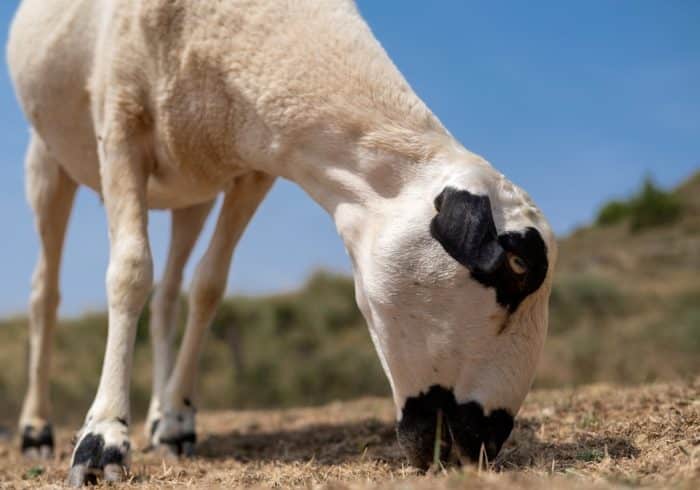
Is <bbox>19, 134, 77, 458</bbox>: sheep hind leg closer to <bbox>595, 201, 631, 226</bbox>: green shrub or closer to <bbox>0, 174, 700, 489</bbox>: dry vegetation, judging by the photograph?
<bbox>0, 174, 700, 489</bbox>: dry vegetation

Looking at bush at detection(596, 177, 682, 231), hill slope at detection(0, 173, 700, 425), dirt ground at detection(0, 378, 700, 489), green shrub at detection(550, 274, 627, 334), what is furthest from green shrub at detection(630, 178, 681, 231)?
dirt ground at detection(0, 378, 700, 489)

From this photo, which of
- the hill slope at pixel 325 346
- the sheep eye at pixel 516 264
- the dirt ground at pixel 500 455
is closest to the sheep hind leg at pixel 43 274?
the dirt ground at pixel 500 455

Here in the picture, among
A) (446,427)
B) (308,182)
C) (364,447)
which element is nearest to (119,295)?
(308,182)

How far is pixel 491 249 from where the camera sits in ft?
10.7

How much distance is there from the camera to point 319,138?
12.7 ft

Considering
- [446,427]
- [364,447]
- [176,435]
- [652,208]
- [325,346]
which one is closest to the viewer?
[446,427]

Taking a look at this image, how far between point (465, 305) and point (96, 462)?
6.08ft

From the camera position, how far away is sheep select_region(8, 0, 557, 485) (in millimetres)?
3322

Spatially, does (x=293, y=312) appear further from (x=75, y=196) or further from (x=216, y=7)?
(x=216, y=7)

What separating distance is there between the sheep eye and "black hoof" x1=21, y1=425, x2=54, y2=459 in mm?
4507

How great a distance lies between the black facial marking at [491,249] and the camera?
325cm

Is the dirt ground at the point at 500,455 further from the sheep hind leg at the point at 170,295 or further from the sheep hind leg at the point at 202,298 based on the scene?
the sheep hind leg at the point at 170,295

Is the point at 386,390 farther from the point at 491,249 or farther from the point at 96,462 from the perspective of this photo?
the point at 491,249

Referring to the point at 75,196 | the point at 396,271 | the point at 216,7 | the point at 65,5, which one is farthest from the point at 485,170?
the point at 75,196
